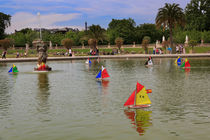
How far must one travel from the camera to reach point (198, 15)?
3529 inches

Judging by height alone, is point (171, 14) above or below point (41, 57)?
above

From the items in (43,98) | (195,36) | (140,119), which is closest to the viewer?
(140,119)

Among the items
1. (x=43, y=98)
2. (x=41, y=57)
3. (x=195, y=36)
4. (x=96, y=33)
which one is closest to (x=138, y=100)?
(x=43, y=98)

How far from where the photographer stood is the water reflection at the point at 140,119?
848 centimetres

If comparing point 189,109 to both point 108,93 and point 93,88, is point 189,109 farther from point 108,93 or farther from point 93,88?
point 93,88

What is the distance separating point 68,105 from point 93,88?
4513 millimetres

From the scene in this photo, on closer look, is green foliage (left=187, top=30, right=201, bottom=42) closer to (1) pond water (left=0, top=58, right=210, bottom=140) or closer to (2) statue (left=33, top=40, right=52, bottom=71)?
(2) statue (left=33, top=40, right=52, bottom=71)

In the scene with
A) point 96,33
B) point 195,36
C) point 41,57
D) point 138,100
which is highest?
point 96,33

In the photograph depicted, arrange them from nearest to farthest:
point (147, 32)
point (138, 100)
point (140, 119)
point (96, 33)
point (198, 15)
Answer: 1. point (140, 119)
2. point (138, 100)
3. point (96, 33)
4. point (198, 15)
5. point (147, 32)

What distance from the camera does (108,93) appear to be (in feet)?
46.9

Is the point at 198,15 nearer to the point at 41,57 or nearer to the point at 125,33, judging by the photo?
the point at 125,33

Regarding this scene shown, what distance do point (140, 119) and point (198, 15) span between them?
3371 inches

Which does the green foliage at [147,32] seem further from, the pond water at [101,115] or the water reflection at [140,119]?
the water reflection at [140,119]

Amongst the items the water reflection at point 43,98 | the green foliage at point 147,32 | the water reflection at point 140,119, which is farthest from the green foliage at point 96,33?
the water reflection at point 140,119
